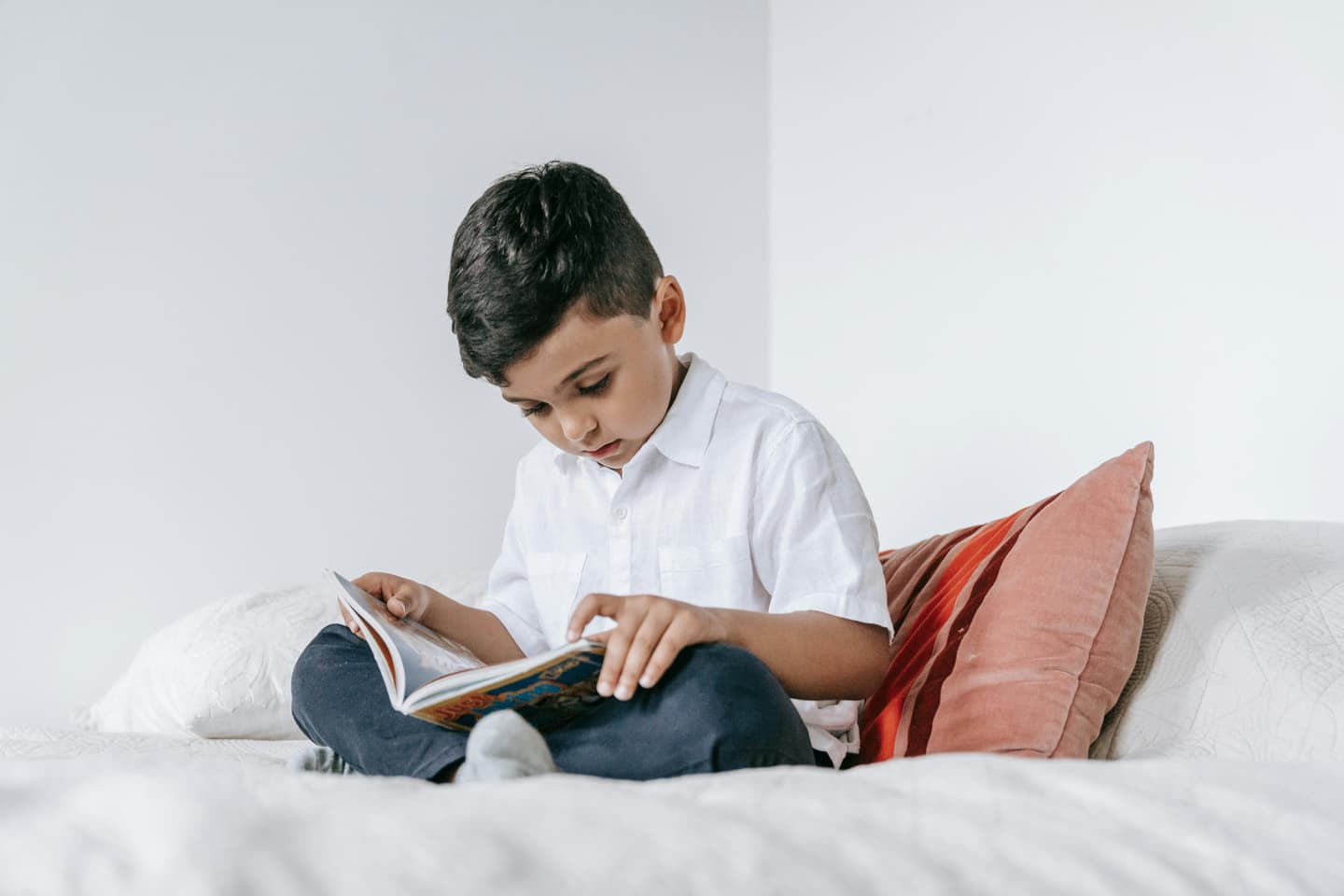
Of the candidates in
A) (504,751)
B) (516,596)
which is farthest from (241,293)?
(504,751)

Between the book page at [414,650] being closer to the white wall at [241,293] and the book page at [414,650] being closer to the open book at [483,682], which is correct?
the open book at [483,682]

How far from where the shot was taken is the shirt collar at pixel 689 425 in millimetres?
1111

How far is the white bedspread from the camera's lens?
43 centimetres

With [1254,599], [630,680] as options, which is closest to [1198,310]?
[1254,599]

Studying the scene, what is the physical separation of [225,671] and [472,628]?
1.23 ft

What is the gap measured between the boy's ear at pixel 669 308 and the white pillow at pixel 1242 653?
48 centimetres

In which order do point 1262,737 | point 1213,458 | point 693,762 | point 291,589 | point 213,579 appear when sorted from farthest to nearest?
1. point 213,579
2. point 291,589
3. point 1213,458
4. point 1262,737
5. point 693,762

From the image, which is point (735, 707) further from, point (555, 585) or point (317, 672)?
point (555, 585)

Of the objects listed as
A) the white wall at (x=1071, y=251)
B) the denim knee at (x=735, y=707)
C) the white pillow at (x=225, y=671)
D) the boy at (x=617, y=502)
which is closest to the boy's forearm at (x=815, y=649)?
the boy at (x=617, y=502)

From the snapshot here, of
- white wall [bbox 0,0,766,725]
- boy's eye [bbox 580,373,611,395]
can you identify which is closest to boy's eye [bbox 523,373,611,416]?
boy's eye [bbox 580,373,611,395]

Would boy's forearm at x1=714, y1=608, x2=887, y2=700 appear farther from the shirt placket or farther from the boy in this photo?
the shirt placket

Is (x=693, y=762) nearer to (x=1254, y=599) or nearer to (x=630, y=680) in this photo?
(x=630, y=680)

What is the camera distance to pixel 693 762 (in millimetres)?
692

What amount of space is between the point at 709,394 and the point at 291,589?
28.7 inches
